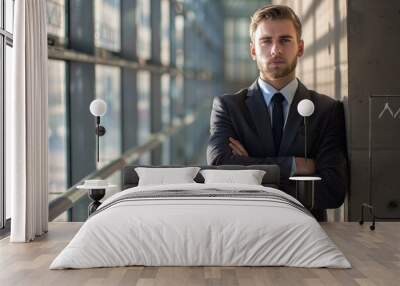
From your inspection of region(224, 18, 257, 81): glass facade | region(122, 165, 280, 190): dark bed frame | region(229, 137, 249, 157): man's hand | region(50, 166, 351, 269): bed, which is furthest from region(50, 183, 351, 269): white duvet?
region(224, 18, 257, 81): glass facade

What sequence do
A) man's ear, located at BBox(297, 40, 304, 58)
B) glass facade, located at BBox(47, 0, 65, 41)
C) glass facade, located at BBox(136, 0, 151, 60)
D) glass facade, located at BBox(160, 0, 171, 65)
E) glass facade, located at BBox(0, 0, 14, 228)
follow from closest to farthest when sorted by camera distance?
glass facade, located at BBox(0, 0, 14, 228), glass facade, located at BBox(47, 0, 65, 41), man's ear, located at BBox(297, 40, 304, 58), glass facade, located at BBox(136, 0, 151, 60), glass facade, located at BBox(160, 0, 171, 65)

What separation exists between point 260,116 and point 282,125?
245 millimetres

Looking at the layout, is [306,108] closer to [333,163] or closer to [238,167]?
[333,163]

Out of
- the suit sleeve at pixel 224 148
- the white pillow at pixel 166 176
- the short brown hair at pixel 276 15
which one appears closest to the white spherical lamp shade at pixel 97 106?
the white pillow at pixel 166 176

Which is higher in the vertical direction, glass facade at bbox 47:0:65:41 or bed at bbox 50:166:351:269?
glass facade at bbox 47:0:65:41

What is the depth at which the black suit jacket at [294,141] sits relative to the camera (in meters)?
7.19

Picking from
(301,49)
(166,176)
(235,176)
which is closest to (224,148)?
(235,176)

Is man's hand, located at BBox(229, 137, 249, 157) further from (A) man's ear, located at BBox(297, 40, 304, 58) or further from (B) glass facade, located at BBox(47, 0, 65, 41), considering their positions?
(B) glass facade, located at BBox(47, 0, 65, 41)

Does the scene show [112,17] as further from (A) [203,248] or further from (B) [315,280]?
(B) [315,280]

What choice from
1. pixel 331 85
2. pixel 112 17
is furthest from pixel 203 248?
pixel 112 17

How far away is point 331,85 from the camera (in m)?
7.50

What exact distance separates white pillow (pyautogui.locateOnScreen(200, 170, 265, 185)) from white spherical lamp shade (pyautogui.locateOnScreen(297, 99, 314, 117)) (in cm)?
72

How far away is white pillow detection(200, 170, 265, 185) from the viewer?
6656 millimetres

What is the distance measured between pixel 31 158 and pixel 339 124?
3117 mm
